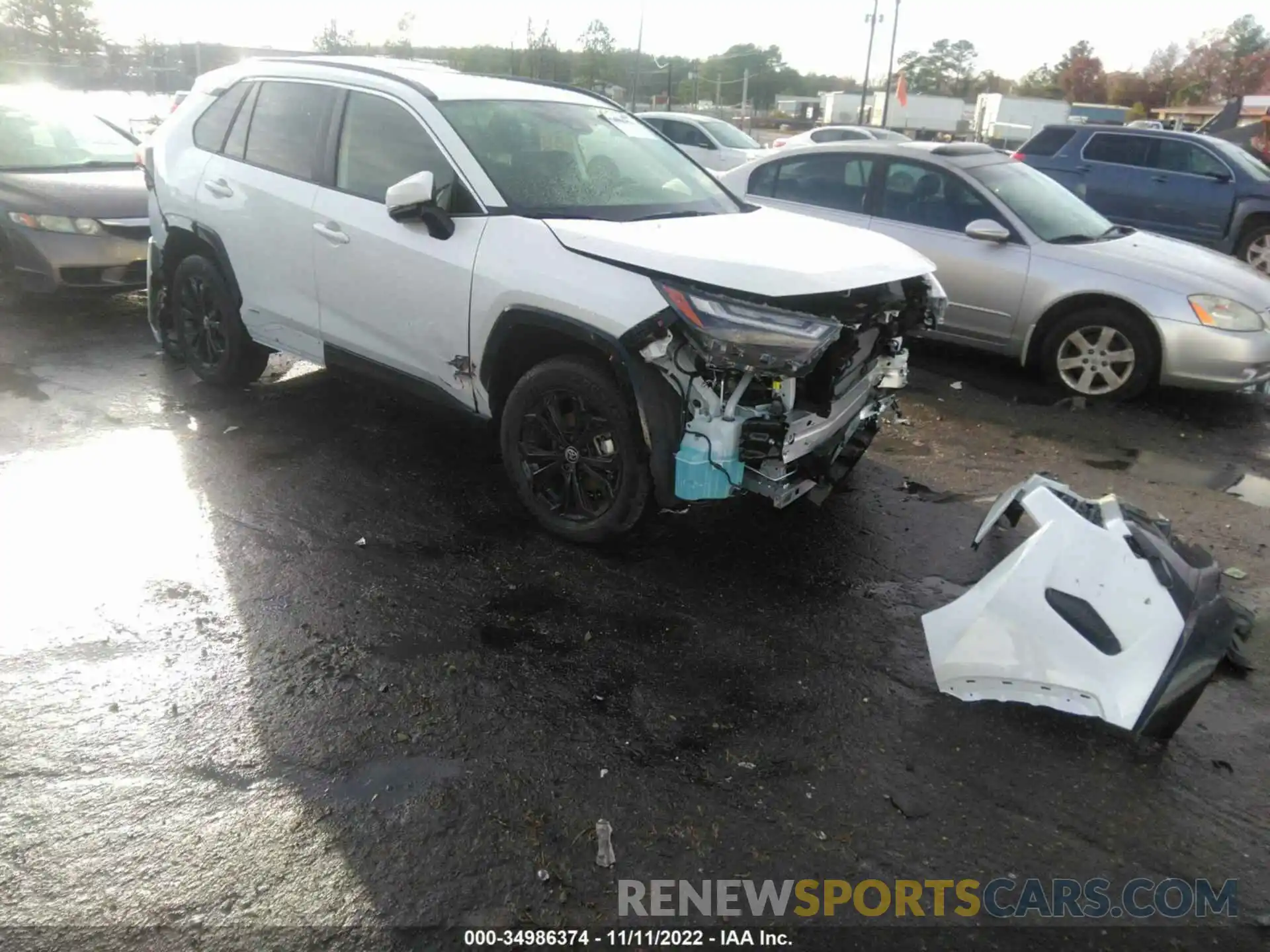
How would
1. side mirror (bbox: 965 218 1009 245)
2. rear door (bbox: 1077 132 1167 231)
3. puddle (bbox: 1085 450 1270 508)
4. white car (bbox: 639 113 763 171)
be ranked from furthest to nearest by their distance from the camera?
white car (bbox: 639 113 763 171) < rear door (bbox: 1077 132 1167 231) < side mirror (bbox: 965 218 1009 245) < puddle (bbox: 1085 450 1270 508)

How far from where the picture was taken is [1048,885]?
8.05ft

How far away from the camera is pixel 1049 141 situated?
477 inches

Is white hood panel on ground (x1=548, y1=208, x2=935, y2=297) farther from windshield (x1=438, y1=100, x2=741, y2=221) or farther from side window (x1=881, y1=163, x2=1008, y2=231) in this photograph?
side window (x1=881, y1=163, x2=1008, y2=231)

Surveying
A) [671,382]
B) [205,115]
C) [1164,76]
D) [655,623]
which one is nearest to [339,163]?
[205,115]

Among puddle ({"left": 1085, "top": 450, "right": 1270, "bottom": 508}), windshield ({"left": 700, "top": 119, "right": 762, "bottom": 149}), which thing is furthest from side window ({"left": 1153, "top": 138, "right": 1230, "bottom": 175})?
windshield ({"left": 700, "top": 119, "right": 762, "bottom": 149})

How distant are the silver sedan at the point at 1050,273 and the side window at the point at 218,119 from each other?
431 centimetres

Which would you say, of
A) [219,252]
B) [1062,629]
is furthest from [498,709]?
[219,252]

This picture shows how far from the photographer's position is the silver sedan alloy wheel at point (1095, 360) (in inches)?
250

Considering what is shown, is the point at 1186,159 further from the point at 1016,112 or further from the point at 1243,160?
the point at 1016,112

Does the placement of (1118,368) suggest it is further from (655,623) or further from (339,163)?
(339,163)

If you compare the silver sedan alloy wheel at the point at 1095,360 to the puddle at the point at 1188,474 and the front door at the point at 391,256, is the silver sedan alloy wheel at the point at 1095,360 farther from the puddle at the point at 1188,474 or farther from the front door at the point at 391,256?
the front door at the point at 391,256

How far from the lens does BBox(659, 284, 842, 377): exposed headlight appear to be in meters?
3.39

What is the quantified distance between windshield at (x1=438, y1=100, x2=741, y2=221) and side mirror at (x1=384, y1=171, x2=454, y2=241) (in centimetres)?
29

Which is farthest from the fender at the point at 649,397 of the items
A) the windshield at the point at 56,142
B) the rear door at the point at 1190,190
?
the rear door at the point at 1190,190
